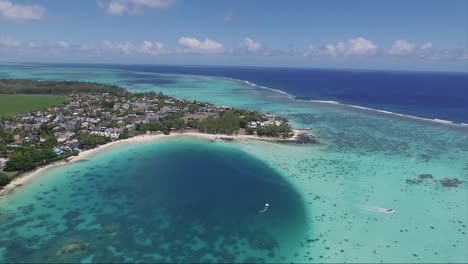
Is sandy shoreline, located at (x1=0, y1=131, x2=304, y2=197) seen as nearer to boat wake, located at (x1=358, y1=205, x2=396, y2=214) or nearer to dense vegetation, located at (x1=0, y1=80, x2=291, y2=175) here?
dense vegetation, located at (x1=0, y1=80, x2=291, y2=175)

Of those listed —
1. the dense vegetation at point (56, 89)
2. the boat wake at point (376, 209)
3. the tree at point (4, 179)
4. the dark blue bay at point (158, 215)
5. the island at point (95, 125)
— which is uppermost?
the dense vegetation at point (56, 89)

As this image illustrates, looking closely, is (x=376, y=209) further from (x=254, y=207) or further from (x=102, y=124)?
(x=102, y=124)

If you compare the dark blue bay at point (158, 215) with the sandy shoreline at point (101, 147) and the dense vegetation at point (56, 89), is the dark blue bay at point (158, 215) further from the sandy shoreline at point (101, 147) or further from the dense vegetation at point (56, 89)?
the dense vegetation at point (56, 89)

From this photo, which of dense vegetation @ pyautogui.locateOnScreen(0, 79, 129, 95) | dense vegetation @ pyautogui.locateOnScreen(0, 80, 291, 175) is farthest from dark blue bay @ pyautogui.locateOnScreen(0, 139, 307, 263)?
dense vegetation @ pyautogui.locateOnScreen(0, 79, 129, 95)

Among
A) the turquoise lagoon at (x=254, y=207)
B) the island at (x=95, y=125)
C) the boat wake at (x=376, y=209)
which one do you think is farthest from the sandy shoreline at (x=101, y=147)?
the boat wake at (x=376, y=209)

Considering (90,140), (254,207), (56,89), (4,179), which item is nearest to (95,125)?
(90,140)

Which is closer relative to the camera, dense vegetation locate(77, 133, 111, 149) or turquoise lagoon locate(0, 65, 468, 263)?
turquoise lagoon locate(0, 65, 468, 263)
